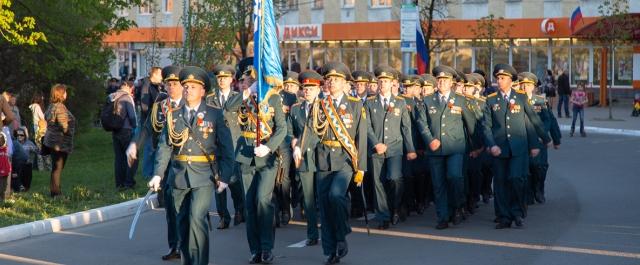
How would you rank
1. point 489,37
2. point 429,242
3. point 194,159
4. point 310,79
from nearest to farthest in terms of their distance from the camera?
point 194,159 → point 310,79 → point 429,242 → point 489,37

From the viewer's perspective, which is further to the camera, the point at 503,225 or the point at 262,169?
the point at 503,225

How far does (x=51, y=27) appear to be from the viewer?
26656mm

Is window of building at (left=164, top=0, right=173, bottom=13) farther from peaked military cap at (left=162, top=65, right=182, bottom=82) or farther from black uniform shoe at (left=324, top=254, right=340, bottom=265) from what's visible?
black uniform shoe at (left=324, top=254, right=340, bottom=265)

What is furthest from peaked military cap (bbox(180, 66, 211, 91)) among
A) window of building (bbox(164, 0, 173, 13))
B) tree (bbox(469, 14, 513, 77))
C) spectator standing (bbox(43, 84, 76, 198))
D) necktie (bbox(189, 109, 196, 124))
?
window of building (bbox(164, 0, 173, 13))

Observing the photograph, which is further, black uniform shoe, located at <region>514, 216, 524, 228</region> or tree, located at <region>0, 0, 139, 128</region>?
tree, located at <region>0, 0, 139, 128</region>

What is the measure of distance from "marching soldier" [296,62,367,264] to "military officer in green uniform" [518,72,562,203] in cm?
351

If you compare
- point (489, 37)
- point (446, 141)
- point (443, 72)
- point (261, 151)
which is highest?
point (489, 37)

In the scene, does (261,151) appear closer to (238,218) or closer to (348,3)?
(238,218)

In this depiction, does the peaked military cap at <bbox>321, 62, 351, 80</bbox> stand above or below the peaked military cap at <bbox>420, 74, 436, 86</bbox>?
above

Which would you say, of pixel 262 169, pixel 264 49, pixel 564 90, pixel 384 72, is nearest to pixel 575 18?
pixel 564 90

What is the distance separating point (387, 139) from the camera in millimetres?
13781

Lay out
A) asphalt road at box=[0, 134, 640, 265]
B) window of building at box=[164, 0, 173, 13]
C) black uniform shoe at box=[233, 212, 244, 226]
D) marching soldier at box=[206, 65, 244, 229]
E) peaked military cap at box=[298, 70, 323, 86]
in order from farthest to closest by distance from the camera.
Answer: window of building at box=[164, 0, 173, 13] < black uniform shoe at box=[233, 212, 244, 226] < marching soldier at box=[206, 65, 244, 229] < peaked military cap at box=[298, 70, 323, 86] < asphalt road at box=[0, 134, 640, 265]

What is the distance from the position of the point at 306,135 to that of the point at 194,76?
6.76 ft

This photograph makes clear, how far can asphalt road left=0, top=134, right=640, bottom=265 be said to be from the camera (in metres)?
11.5
